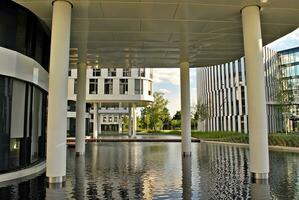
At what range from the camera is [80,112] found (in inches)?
718

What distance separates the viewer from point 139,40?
536 inches

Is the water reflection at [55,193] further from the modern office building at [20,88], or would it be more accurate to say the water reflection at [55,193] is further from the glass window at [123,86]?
the glass window at [123,86]

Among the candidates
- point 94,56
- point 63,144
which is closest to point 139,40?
point 94,56

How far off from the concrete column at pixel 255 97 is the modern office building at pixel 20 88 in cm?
763

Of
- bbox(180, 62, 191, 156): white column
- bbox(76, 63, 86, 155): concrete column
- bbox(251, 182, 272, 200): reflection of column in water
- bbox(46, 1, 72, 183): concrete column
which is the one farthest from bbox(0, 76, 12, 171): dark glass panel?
bbox(180, 62, 191, 156): white column

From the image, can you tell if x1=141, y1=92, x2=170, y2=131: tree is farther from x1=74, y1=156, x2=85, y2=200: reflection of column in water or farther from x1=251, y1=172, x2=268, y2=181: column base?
x1=251, y1=172, x2=268, y2=181: column base

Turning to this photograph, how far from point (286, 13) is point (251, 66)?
2.52 meters

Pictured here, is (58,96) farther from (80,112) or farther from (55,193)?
(80,112)

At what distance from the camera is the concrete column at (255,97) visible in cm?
957

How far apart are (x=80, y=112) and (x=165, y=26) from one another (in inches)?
344

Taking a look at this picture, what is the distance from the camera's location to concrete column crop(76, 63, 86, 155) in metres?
17.7

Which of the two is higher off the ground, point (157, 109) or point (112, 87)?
point (112, 87)

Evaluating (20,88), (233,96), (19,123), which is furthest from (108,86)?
(19,123)

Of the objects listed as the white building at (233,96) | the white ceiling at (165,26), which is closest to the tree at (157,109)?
the white building at (233,96)
